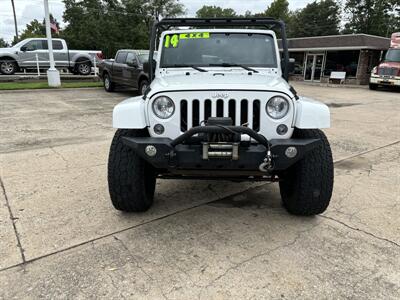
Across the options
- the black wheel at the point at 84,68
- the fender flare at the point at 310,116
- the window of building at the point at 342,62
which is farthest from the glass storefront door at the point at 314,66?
the fender flare at the point at 310,116

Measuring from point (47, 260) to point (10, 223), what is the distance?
83cm

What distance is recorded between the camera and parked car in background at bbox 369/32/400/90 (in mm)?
19453

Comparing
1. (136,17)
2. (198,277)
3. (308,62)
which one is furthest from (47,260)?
(136,17)

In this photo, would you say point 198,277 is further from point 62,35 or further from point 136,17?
point 136,17

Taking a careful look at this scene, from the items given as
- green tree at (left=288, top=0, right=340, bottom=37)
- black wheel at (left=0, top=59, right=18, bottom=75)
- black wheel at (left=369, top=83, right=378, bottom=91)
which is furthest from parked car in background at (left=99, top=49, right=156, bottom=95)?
green tree at (left=288, top=0, right=340, bottom=37)

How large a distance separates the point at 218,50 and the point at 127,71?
8.95 m

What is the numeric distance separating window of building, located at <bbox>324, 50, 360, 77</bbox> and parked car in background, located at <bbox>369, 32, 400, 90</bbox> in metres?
4.73

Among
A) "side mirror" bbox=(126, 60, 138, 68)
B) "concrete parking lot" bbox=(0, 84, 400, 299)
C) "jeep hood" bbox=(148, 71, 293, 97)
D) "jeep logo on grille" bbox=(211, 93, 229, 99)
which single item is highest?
"jeep hood" bbox=(148, 71, 293, 97)

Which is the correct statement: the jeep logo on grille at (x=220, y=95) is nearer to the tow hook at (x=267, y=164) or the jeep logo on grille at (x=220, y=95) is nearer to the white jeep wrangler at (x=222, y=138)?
the white jeep wrangler at (x=222, y=138)

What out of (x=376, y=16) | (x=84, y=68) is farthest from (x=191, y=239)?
(x=376, y=16)

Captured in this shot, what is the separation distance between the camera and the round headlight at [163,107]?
9.59 ft

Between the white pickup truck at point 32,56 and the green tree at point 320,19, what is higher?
the green tree at point 320,19

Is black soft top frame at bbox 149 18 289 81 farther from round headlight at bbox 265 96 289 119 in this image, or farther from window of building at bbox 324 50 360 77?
window of building at bbox 324 50 360 77

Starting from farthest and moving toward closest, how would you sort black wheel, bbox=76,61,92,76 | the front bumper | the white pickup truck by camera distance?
the front bumper < black wheel, bbox=76,61,92,76 < the white pickup truck
